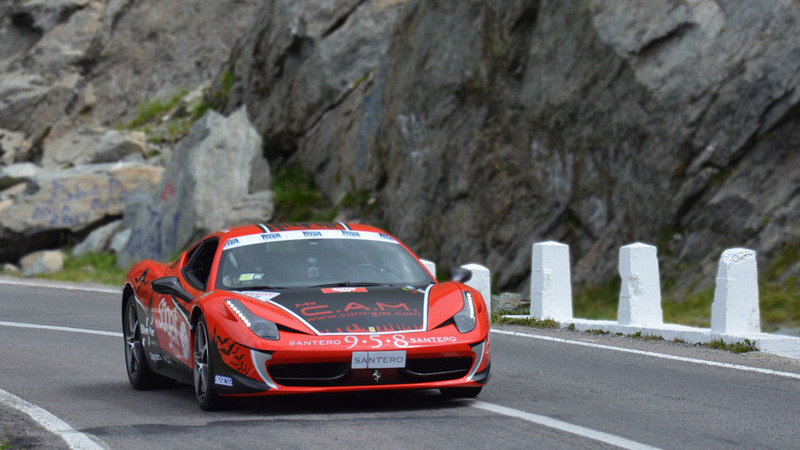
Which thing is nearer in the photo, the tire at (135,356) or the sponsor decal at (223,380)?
the sponsor decal at (223,380)

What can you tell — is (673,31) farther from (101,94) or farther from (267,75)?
(101,94)

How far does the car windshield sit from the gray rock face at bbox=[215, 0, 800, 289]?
1036 cm

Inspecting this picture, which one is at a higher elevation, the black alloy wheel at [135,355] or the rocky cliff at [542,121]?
the rocky cliff at [542,121]

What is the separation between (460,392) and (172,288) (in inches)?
81.8

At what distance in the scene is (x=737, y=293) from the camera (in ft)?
36.3

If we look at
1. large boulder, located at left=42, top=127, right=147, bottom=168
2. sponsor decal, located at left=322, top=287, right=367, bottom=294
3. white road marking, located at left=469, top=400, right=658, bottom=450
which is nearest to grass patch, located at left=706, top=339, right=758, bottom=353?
white road marking, located at left=469, top=400, right=658, bottom=450

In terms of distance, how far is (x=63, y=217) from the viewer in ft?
108

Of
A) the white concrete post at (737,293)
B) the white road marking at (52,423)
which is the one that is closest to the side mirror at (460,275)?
the white road marking at (52,423)

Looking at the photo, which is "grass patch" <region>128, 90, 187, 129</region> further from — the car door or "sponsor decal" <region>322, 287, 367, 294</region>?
"sponsor decal" <region>322, 287, 367, 294</region>

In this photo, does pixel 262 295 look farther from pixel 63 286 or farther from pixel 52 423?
pixel 63 286

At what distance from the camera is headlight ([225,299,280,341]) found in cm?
744

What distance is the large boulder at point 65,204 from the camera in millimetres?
32562

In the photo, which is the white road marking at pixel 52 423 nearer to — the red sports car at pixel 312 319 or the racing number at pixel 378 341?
the red sports car at pixel 312 319

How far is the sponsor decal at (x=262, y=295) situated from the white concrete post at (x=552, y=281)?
20.0 feet
